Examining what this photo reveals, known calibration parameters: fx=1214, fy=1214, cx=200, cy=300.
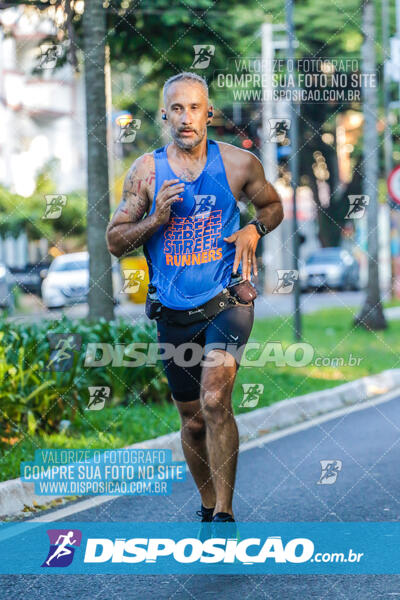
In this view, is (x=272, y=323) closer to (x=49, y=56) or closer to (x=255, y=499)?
(x=49, y=56)

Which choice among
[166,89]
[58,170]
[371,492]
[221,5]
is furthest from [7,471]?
[58,170]

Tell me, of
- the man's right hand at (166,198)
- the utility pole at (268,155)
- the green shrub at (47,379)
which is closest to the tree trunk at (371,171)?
the utility pole at (268,155)

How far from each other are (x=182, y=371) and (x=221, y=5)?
27.4 feet

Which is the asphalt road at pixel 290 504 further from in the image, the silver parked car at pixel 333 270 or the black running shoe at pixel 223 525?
the silver parked car at pixel 333 270

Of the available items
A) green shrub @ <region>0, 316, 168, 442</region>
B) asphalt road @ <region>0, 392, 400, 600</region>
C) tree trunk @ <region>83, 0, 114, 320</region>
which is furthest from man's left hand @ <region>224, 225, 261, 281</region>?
tree trunk @ <region>83, 0, 114, 320</region>

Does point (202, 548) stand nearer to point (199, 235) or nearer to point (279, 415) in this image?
point (199, 235)

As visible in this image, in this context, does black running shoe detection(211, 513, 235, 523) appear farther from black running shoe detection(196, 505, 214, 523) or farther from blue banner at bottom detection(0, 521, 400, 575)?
black running shoe detection(196, 505, 214, 523)

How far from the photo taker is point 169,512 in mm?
6418

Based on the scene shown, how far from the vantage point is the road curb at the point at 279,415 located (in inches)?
264

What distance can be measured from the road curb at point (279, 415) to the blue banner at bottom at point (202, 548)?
58 cm

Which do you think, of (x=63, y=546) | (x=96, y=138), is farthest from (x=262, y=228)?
(x=96, y=138)

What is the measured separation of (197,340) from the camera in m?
5.20

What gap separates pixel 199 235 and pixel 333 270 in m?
36.7

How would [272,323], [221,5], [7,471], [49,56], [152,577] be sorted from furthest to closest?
[272,323] < [221,5] < [49,56] < [7,471] < [152,577]
